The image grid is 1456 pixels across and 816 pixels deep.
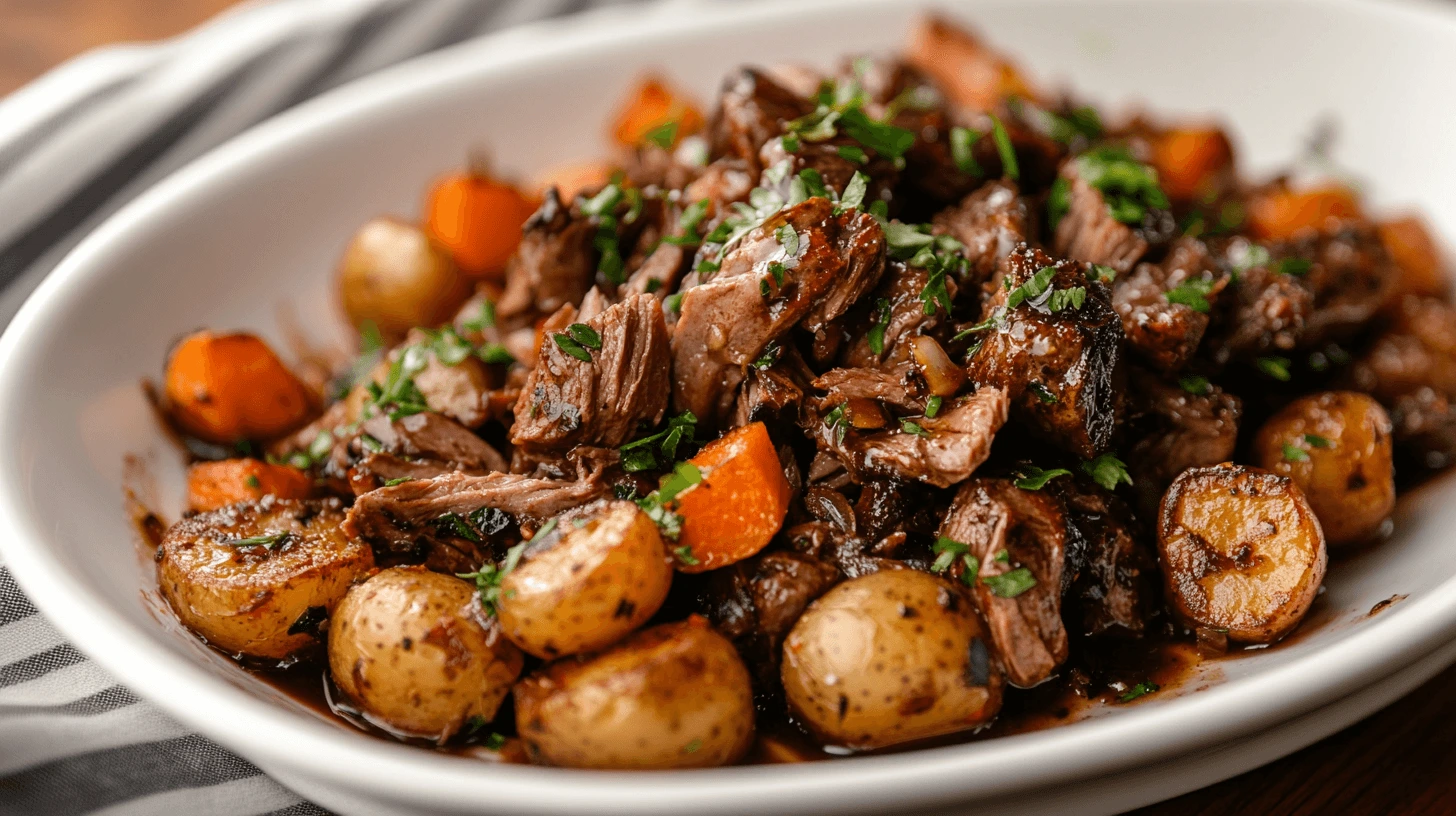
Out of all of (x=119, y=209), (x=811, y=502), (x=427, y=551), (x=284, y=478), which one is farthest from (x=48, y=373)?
(x=811, y=502)

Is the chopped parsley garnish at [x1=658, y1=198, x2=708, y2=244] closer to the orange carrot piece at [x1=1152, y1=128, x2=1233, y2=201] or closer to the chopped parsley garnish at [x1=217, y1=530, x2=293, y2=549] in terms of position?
the chopped parsley garnish at [x1=217, y1=530, x2=293, y2=549]

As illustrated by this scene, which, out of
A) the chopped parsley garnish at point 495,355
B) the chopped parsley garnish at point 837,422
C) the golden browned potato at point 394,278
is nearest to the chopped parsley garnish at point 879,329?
the chopped parsley garnish at point 837,422

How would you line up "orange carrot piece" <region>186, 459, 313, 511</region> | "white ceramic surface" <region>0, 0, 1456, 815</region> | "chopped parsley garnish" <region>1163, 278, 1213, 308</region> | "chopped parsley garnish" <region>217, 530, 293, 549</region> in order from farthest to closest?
"orange carrot piece" <region>186, 459, 313, 511</region>
"chopped parsley garnish" <region>1163, 278, 1213, 308</region>
"chopped parsley garnish" <region>217, 530, 293, 549</region>
"white ceramic surface" <region>0, 0, 1456, 815</region>

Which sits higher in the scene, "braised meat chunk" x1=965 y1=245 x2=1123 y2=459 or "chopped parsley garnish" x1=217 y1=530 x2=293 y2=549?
"braised meat chunk" x1=965 y1=245 x2=1123 y2=459

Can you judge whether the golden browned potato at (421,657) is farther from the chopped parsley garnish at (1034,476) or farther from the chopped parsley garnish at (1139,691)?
the chopped parsley garnish at (1139,691)

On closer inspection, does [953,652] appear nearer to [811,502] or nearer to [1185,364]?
[811,502]

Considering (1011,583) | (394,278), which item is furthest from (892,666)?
(394,278)

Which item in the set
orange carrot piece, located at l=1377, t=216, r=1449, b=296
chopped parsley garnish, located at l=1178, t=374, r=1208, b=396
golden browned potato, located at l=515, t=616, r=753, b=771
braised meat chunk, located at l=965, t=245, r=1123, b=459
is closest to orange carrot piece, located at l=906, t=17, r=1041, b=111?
orange carrot piece, located at l=1377, t=216, r=1449, b=296
